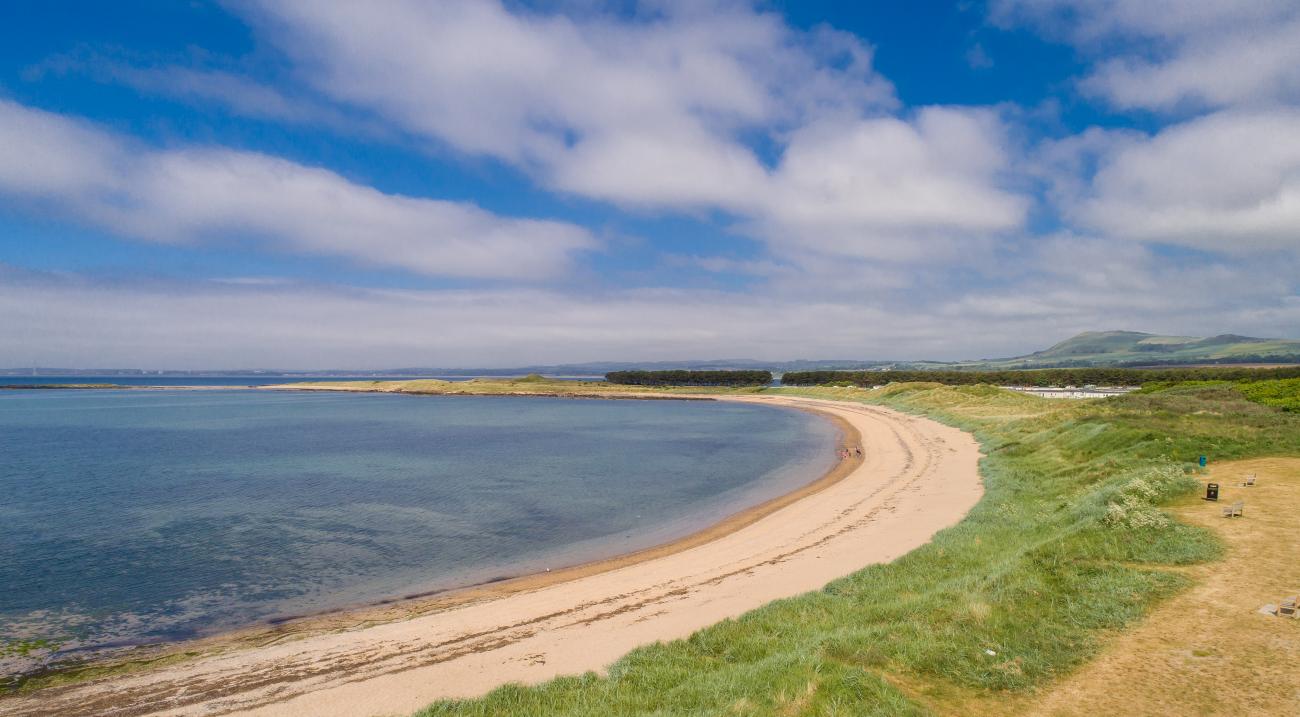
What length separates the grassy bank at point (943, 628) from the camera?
7.12 metres

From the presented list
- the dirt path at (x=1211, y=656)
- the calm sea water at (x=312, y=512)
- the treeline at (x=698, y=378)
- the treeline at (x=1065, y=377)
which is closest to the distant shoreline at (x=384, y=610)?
the calm sea water at (x=312, y=512)

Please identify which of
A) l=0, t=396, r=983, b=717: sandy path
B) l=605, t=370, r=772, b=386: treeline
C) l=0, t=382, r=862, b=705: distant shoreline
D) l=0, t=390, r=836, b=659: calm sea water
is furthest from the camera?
l=605, t=370, r=772, b=386: treeline

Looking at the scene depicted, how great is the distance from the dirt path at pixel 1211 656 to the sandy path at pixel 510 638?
6.17 metres

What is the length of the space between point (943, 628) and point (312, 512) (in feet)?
84.2

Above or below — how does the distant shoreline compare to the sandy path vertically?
below

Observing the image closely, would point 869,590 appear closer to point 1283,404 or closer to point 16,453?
point 1283,404

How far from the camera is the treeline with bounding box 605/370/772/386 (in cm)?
15912

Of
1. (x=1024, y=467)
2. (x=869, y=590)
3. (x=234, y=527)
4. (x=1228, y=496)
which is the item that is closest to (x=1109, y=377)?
(x=1024, y=467)

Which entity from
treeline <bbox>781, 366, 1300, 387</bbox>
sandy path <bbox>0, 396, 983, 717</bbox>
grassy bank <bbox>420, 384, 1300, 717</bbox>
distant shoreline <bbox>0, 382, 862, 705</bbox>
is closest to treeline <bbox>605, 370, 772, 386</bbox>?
treeline <bbox>781, 366, 1300, 387</bbox>

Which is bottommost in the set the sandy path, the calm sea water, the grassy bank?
the calm sea water

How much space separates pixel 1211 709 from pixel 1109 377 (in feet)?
394

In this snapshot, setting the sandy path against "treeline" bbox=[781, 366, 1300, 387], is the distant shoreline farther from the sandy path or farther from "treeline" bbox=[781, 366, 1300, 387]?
"treeline" bbox=[781, 366, 1300, 387]

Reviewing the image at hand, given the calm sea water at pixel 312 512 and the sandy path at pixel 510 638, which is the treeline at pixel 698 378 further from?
the sandy path at pixel 510 638

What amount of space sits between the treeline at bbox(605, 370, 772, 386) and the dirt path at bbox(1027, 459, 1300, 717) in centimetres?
14868
